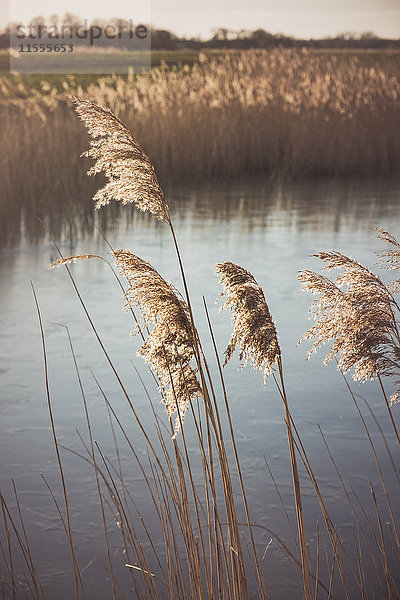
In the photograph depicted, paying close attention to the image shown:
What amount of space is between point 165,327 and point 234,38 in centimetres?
2183

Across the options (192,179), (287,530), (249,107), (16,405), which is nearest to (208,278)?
(16,405)

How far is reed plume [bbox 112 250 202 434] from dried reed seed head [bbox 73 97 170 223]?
77mm

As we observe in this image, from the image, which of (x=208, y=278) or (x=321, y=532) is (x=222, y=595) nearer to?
(x=321, y=532)

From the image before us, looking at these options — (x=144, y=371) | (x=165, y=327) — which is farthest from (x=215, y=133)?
(x=165, y=327)

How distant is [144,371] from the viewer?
3.15m

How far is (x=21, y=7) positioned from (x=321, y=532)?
19.6 metres

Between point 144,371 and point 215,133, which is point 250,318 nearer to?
point 144,371

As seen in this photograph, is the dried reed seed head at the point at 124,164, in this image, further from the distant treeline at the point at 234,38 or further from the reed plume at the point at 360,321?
the distant treeline at the point at 234,38

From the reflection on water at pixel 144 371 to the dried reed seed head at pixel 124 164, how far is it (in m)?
0.90

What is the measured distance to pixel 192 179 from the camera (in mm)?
7094

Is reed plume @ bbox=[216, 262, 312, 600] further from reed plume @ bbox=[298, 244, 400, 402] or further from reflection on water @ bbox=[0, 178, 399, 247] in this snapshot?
reflection on water @ bbox=[0, 178, 399, 247]

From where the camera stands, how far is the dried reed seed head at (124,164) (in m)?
1.18

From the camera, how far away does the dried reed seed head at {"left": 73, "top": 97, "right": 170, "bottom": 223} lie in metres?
1.18

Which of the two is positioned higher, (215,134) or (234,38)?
(234,38)
